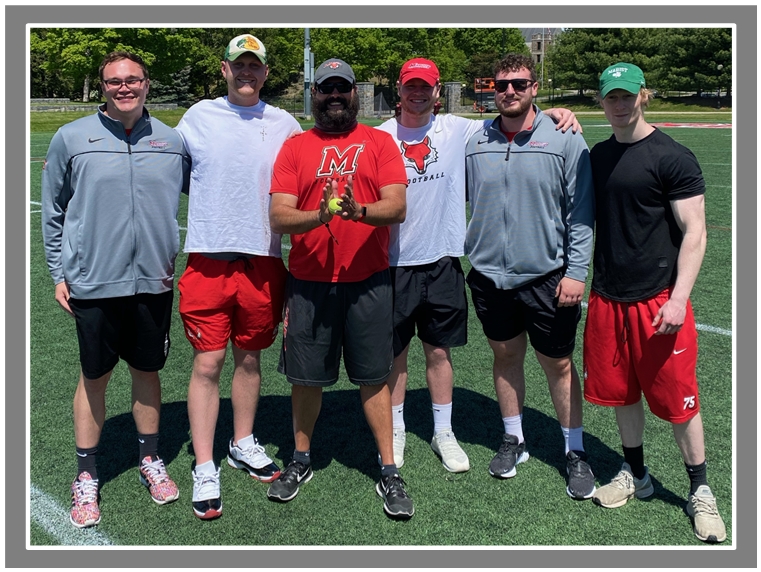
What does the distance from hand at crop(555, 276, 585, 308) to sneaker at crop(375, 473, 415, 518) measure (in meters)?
1.20

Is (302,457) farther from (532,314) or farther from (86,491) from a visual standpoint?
(532,314)

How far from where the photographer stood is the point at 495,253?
3729 millimetres

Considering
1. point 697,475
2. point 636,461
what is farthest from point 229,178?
point 697,475

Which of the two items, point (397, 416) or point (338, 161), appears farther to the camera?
point (397, 416)

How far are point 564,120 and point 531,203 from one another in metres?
0.47

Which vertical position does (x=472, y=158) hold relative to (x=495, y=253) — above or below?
above

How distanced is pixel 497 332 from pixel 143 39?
145 ft

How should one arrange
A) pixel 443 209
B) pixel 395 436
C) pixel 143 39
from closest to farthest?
pixel 443 209, pixel 395 436, pixel 143 39

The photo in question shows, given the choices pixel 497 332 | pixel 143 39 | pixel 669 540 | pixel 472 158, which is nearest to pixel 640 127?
pixel 472 158

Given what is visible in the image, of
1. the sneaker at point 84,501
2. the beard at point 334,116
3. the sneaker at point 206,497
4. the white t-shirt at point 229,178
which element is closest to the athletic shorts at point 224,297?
the white t-shirt at point 229,178

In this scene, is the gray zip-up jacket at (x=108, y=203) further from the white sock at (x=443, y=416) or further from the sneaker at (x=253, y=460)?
the white sock at (x=443, y=416)

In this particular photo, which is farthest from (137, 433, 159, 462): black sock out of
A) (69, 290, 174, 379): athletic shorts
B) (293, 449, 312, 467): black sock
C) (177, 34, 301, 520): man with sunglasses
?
(293, 449, 312, 467): black sock

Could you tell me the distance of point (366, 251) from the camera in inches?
140

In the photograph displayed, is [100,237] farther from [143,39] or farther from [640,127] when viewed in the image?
[143,39]
